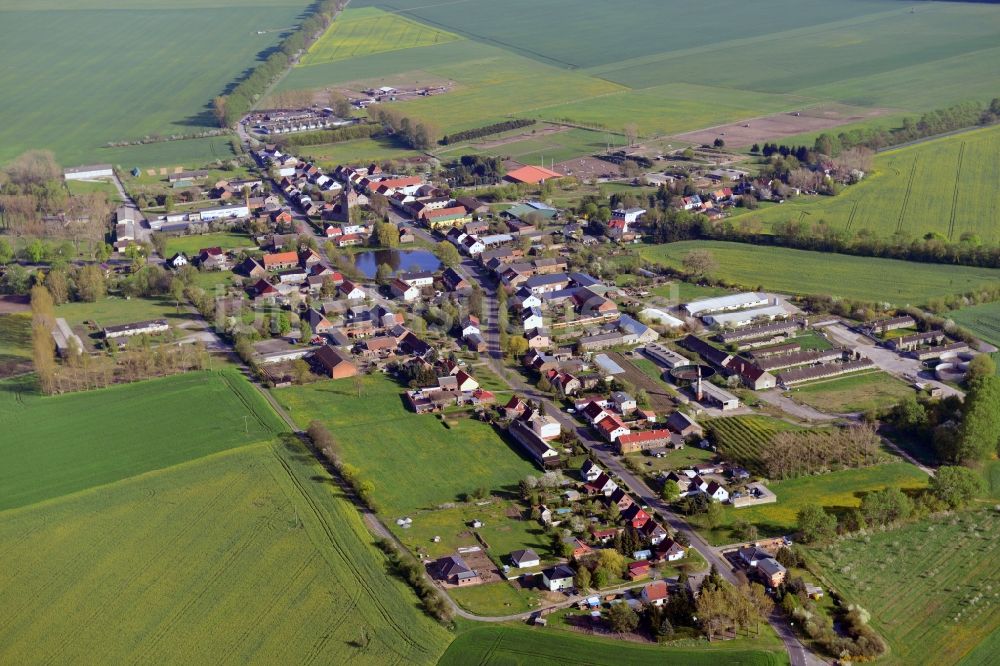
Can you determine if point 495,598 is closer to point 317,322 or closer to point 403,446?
point 403,446

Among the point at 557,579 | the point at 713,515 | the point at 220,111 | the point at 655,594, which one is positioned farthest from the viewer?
the point at 220,111

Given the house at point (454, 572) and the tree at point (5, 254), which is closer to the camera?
the house at point (454, 572)

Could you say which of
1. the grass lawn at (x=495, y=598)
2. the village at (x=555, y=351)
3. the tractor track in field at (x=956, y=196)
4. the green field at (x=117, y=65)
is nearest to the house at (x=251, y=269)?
the village at (x=555, y=351)

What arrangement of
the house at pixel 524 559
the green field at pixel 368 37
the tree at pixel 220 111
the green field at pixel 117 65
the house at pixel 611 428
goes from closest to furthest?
the house at pixel 524 559 → the house at pixel 611 428 → the green field at pixel 117 65 → the tree at pixel 220 111 → the green field at pixel 368 37

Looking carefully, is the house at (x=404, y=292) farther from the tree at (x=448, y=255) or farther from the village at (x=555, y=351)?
the tree at (x=448, y=255)

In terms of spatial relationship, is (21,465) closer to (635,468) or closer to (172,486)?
(172,486)

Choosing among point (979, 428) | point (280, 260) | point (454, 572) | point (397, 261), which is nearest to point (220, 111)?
point (280, 260)

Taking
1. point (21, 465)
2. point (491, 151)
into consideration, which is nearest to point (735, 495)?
point (21, 465)
